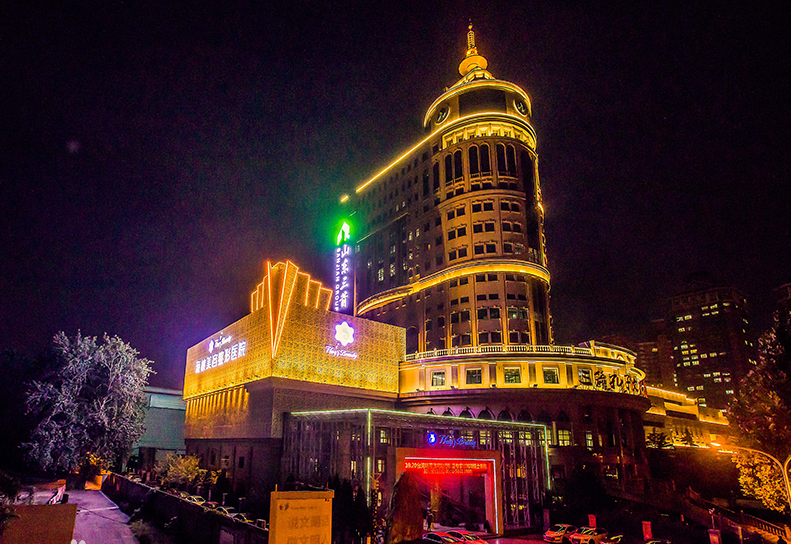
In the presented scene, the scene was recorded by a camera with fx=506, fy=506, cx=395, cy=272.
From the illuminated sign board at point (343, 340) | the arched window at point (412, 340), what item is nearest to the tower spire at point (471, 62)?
the arched window at point (412, 340)

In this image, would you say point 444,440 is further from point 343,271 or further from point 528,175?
point 343,271

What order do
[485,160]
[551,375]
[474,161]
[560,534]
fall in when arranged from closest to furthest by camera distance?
[560,534] < [551,375] < [485,160] < [474,161]

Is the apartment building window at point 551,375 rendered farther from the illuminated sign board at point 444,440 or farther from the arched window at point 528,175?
the arched window at point 528,175

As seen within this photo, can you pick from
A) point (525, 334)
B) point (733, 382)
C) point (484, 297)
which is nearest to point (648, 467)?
point (525, 334)

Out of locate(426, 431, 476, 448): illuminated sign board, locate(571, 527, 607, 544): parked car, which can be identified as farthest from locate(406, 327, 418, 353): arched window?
locate(571, 527, 607, 544): parked car

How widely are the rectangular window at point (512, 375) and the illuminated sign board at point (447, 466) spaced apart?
17.7 meters

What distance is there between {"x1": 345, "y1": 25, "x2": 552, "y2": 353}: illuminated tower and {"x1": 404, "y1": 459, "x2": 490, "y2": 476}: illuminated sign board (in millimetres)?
26078

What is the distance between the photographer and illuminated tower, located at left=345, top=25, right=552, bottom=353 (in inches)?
2482

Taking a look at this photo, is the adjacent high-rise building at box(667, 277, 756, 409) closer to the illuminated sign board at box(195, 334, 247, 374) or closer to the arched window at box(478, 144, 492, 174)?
the arched window at box(478, 144, 492, 174)

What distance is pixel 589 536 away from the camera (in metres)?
29.9

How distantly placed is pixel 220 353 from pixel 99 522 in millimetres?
24320

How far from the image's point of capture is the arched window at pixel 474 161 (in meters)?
69.2

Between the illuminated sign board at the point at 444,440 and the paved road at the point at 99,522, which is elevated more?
the illuminated sign board at the point at 444,440

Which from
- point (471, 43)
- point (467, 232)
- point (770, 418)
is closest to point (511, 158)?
point (467, 232)
